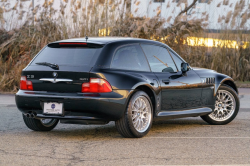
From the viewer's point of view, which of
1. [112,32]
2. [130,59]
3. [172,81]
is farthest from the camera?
[112,32]

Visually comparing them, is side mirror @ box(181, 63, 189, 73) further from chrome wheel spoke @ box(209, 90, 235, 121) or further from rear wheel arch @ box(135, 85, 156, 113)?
chrome wheel spoke @ box(209, 90, 235, 121)

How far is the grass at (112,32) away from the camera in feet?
54.5

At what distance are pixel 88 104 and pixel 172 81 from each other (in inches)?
70.0

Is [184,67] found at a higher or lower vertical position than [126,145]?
higher

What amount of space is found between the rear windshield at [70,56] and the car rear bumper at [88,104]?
1.65 ft

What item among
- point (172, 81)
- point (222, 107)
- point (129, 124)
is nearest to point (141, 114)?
point (129, 124)

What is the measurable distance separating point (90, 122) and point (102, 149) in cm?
60

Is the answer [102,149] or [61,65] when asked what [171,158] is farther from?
[61,65]

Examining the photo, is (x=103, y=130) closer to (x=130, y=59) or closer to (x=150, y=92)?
(x=150, y=92)

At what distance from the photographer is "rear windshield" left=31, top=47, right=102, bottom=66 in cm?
721

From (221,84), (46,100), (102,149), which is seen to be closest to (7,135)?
(46,100)

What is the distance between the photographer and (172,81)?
8086mm

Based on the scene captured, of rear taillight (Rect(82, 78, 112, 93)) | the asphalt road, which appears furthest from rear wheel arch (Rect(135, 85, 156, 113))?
rear taillight (Rect(82, 78, 112, 93))

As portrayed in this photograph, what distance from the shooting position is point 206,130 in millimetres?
8367
